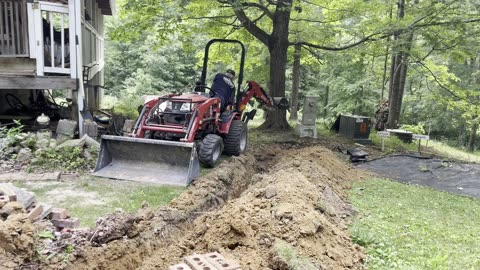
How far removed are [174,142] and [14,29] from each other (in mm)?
5956

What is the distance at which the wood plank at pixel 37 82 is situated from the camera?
28.1ft

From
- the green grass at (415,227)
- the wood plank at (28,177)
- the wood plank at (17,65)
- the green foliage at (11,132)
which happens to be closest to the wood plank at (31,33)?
the wood plank at (17,65)

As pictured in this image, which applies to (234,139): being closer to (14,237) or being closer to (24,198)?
(24,198)

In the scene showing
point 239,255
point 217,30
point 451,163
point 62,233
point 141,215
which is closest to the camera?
point 239,255

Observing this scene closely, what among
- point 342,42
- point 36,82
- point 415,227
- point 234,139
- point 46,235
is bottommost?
point 415,227

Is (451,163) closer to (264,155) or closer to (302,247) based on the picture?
(264,155)

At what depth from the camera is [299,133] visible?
12.5 m

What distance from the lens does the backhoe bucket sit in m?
6.52

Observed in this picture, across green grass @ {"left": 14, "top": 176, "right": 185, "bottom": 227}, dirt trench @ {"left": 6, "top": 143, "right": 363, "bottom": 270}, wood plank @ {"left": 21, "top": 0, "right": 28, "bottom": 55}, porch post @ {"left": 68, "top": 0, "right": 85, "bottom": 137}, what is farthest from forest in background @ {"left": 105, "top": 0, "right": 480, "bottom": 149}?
dirt trench @ {"left": 6, "top": 143, "right": 363, "bottom": 270}

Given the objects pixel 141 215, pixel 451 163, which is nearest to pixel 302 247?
pixel 141 215

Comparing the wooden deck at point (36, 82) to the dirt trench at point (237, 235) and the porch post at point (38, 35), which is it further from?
the dirt trench at point (237, 235)

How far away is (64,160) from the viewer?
23.5 ft

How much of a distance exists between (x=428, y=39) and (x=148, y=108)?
7.84m

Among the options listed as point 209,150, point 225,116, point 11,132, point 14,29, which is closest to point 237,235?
point 209,150
